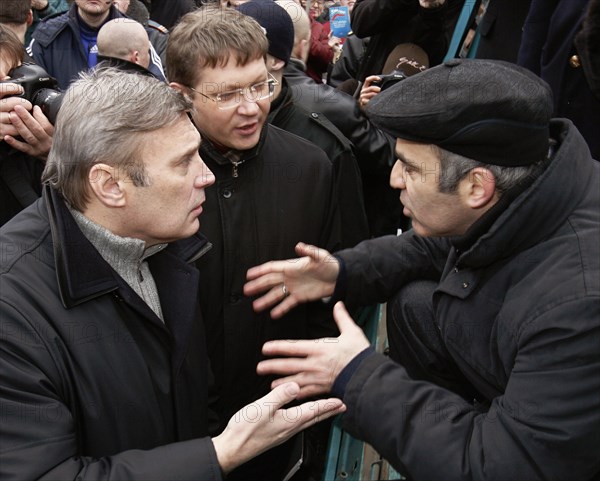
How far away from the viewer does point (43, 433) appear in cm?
140

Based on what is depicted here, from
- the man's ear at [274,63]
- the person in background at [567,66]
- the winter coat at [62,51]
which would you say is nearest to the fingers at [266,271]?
the man's ear at [274,63]

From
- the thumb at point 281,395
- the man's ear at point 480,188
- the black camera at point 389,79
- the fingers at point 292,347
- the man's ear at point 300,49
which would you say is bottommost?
the thumb at point 281,395

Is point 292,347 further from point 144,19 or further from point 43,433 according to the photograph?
point 144,19

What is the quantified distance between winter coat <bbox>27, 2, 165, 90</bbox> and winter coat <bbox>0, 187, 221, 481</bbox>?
3054mm

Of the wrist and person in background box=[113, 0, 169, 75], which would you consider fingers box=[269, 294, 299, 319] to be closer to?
the wrist

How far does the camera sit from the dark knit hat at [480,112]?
5.40 feet

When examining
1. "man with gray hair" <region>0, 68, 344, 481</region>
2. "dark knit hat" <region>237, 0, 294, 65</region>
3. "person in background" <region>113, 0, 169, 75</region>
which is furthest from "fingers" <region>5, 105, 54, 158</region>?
"person in background" <region>113, 0, 169, 75</region>

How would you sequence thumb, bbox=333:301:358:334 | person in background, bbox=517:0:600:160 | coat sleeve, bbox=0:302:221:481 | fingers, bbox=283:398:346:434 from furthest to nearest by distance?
person in background, bbox=517:0:600:160, thumb, bbox=333:301:358:334, fingers, bbox=283:398:346:434, coat sleeve, bbox=0:302:221:481

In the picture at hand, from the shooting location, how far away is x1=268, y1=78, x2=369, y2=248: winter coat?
281cm

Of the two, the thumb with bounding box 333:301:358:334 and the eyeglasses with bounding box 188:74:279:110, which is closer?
the thumb with bounding box 333:301:358:334

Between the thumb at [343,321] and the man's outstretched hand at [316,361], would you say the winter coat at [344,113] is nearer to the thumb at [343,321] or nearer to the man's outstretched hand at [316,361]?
the thumb at [343,321]

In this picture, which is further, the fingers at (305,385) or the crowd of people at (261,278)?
the fingers at (305,385)

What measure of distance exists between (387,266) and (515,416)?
86cm

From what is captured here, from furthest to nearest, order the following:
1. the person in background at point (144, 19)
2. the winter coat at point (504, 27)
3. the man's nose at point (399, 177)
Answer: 1. the person in background at point (144, 19)
2. the winter coat at point (504, 27)
3. the man's nose at point (399, 177)
